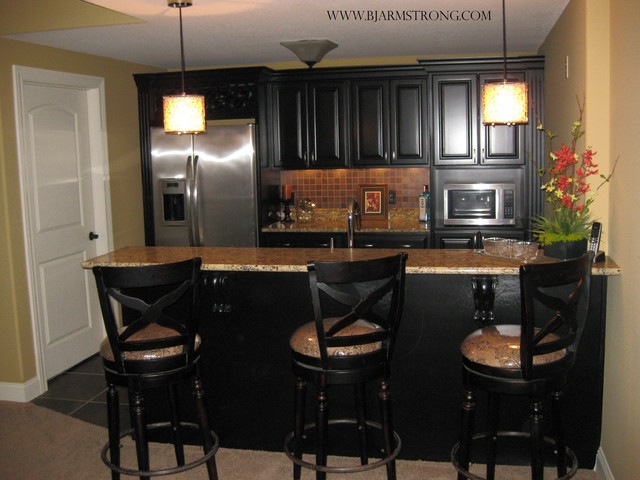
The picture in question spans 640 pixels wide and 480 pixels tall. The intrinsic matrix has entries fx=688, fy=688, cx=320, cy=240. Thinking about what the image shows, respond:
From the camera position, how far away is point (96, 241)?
5410 millimetres

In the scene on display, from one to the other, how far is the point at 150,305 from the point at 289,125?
3.38 metres

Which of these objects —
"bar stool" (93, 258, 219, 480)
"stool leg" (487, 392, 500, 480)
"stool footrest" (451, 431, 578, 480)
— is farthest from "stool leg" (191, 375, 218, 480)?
"stool leg" (487, 392, 500, 480)

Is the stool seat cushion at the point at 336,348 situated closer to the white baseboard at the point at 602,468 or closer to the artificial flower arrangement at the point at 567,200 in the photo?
the artificial flower arrangement at the point at 567,200

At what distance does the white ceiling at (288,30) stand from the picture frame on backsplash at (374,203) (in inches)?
43.7

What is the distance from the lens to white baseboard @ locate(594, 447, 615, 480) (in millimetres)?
3012

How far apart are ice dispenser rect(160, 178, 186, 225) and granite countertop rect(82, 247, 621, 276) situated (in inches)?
81.4

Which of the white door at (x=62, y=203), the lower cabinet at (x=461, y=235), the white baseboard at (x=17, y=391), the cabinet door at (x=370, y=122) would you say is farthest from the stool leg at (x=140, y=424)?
the cabinet door at (x=370, y=122)

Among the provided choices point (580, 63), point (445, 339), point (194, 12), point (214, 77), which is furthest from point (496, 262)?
point (214, 77)

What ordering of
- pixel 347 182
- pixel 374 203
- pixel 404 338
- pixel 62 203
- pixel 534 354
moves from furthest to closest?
1. pixel 347 182
2. pixel 374 203
3. pixel 62 203
4. pixel 404 338
5. pixel 534 354

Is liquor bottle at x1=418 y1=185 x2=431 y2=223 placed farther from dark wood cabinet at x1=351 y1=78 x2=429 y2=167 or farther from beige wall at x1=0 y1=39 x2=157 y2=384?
beige wall at x1=0 y1=39 x2=157 y2=384

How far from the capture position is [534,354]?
246 centimetres

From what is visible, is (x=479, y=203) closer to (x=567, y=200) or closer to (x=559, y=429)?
(x=567, y=200)

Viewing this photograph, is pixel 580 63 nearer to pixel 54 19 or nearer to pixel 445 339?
pixel 445 339

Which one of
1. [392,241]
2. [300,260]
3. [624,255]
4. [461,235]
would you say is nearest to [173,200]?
[392,241]
